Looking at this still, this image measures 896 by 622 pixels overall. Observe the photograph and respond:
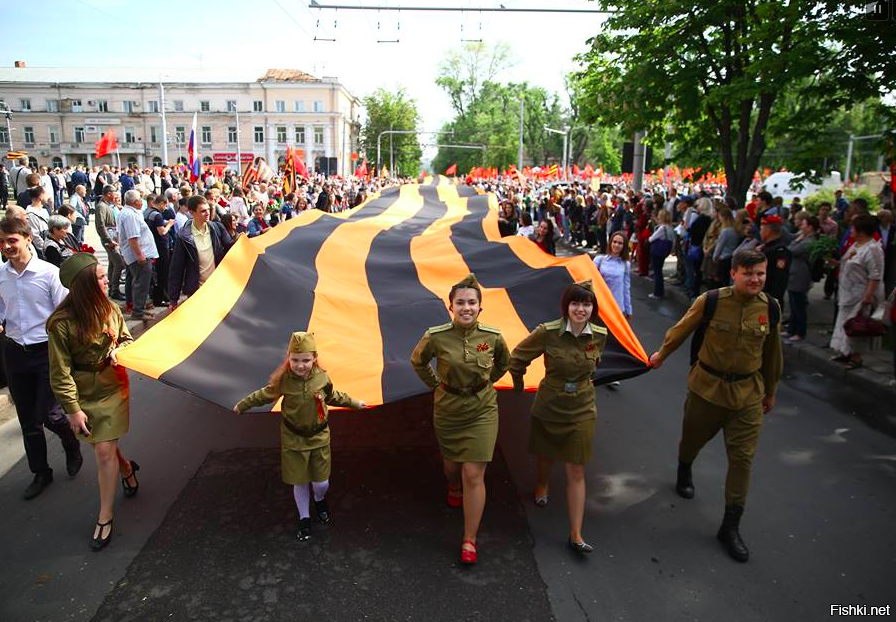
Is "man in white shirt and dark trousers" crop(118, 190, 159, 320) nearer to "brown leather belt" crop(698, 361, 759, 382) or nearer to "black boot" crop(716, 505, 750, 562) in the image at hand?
"brown leather belt" crop(698, 361, 759, 382)

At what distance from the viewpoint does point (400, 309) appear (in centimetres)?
538

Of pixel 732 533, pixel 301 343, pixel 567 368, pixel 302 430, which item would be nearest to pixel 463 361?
pixel 567 368

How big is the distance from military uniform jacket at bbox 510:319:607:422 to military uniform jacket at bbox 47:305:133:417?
2.53m

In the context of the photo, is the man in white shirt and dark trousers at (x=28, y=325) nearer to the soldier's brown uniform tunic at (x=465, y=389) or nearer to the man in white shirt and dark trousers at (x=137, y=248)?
the soldier's brown uniform tunic at (x=465, y=389)

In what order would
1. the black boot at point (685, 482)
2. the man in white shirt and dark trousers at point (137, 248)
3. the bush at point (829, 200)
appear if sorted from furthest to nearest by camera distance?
the bush at point (829, 200)
the man in white shirt and dark trousers at point (137, 248)
the black boot at point (685, 482)

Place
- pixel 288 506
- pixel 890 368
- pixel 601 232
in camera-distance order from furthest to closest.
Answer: pixel 601 232 < pixel 890 368 < pixel 288 506

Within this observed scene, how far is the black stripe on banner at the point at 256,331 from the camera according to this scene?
412cm

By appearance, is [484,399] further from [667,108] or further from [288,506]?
[667,108]

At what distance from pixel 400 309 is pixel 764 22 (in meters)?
9.34

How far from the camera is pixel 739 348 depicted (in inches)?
151

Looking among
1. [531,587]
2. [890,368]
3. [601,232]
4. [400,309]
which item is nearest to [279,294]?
[400,309]

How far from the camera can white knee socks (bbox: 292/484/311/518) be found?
153 inches

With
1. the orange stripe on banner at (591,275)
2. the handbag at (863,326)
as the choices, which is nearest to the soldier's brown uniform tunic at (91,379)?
the orange stripe on banner at (591,275)

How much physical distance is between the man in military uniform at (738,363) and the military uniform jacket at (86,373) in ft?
11.4
